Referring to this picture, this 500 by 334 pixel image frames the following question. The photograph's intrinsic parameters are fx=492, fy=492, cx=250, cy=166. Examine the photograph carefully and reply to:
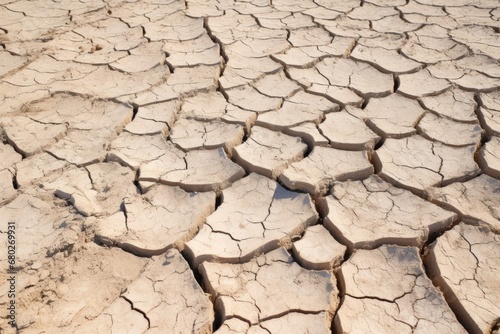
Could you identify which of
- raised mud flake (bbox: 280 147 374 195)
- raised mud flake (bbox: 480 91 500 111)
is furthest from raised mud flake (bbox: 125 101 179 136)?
raised mud flake (bbox: 480 91 500 111)

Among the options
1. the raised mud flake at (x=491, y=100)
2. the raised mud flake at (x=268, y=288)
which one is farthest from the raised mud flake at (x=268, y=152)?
the raised mud flake at (x=491, y=100)

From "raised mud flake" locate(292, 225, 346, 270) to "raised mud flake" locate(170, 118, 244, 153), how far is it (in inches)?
26.2

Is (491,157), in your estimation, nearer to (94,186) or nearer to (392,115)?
(392,115)

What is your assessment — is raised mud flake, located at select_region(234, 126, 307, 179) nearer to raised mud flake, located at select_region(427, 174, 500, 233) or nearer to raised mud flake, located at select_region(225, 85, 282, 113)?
raised mud flake, located at select_region(225, 85, 282, 113)

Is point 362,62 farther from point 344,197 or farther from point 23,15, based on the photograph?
point 23,15

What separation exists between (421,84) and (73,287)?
2.13 meters

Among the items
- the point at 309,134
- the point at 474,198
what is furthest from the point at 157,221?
the point at 474,198

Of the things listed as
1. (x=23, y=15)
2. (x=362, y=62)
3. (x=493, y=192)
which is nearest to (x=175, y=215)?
(x=493, y=192)

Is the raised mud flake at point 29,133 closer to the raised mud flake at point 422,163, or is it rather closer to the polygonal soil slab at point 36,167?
the polygonal soil slab at point 36,167

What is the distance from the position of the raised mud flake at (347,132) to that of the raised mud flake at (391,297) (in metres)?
0.64

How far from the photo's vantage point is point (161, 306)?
5.50ft

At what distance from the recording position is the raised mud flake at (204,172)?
2164 millimetres

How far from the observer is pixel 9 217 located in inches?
80.7

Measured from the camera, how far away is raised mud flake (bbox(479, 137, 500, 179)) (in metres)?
2.17
